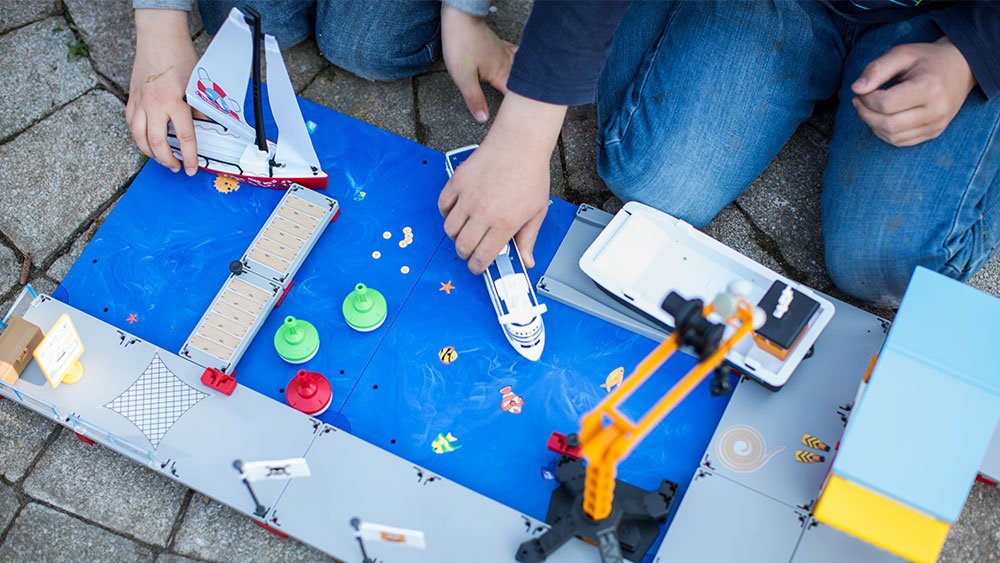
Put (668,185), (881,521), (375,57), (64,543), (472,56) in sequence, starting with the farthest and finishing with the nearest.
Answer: (375,57)
(472,56)
(668,185)
(64,543)
(881,521)

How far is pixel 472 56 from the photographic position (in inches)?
71.2

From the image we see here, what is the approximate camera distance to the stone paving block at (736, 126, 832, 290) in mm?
1829

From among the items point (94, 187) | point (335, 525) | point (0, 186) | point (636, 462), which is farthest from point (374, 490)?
point (0, 186)

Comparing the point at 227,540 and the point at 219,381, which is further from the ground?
the point at 219,381

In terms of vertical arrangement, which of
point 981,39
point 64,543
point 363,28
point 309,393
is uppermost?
point 981,39

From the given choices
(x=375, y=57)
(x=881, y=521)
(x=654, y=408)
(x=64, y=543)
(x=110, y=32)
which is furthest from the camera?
(x=110, y=32)

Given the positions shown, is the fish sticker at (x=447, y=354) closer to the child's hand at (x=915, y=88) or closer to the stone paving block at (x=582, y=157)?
the stone paving block at (x=582, y=157)

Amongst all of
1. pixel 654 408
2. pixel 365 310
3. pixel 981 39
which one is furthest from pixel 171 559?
pixel 981 39

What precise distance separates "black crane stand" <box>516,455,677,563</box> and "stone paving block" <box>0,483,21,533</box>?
0.92 m

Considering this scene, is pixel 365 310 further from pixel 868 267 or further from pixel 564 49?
pixel 868 267

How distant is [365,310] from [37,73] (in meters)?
1.02

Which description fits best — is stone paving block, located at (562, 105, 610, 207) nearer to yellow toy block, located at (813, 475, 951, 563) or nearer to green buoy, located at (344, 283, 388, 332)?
green buoy, located at (344, 283, 388, 332)

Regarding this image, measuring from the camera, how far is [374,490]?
1.47m

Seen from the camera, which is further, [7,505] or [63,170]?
[63,170]
